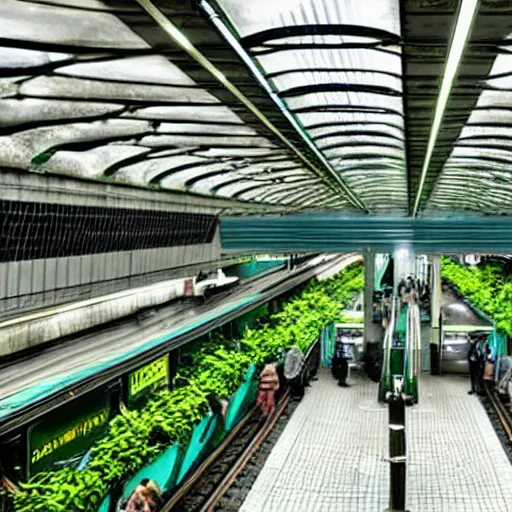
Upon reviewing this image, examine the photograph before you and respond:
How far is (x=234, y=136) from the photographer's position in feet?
17.7

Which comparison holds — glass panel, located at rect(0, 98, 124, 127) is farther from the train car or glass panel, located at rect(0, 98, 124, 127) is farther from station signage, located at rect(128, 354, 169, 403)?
the train car

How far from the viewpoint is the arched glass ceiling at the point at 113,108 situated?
2.54m

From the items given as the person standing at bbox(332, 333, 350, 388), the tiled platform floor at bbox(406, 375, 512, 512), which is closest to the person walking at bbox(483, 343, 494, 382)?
the tiled platform floor at bbox(406, 375, 512, 512)

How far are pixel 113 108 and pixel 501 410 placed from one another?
13304 millimetres

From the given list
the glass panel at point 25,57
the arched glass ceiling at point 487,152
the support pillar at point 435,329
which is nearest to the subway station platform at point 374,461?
the support pillar at point 435,329

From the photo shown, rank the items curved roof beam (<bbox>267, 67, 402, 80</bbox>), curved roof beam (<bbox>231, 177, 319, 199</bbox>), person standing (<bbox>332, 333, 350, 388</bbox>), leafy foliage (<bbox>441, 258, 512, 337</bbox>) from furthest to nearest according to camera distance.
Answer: person standing (<bbox>332, 333, 350, 388</bbox>) → leafy foliage (<bbox>441, 258, 512, 337</bbox>) → curved roof beam (<bbox>231, 177, 319, 199</bbox>) → curved roof beam (<bbox>267, 67, 402, 80</bbox>)

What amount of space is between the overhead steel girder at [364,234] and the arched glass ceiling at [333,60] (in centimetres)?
829

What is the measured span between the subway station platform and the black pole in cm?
144

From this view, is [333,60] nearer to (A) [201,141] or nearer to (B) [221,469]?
(A) [201,141]

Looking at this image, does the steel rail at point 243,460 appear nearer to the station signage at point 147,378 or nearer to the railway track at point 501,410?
the station signage at point 147,378

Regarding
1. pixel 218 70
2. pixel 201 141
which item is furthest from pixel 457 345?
pixel 218 70

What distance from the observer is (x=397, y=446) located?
8281 millimetres

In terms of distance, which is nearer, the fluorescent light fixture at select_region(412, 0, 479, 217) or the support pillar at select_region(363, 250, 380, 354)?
the fluorescent light fixture at select_region(412, 0, 479, 217)

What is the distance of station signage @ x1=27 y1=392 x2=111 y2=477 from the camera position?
612 centimetres
